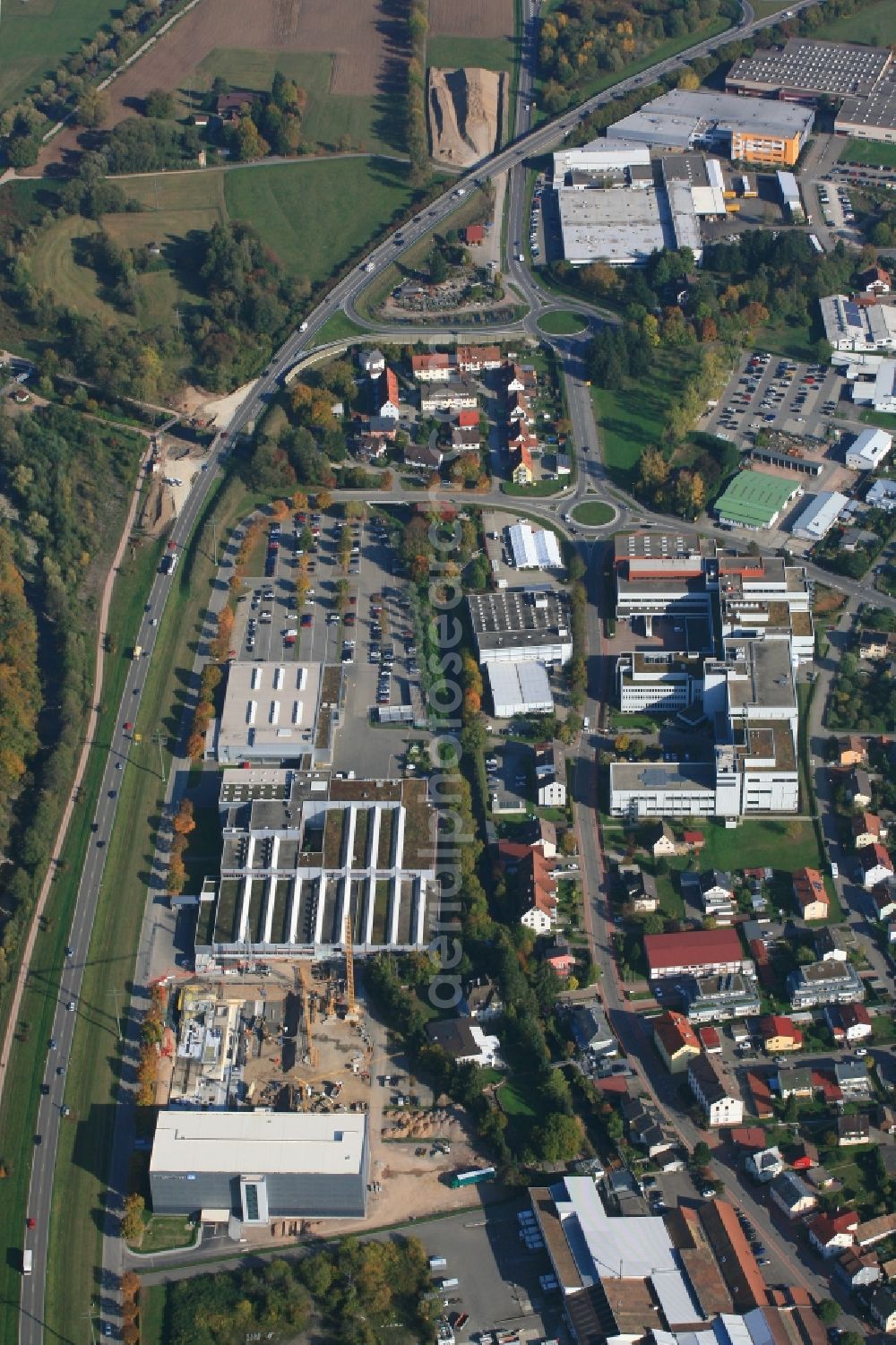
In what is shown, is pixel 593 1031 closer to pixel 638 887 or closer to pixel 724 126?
pixel 638 887

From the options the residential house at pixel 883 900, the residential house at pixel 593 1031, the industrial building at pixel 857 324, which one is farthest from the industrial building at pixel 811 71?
the residential house at pixel 593 1031

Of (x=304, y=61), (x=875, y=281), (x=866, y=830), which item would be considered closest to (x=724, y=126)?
(x=875, y=281)

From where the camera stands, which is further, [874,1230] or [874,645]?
[874,645]

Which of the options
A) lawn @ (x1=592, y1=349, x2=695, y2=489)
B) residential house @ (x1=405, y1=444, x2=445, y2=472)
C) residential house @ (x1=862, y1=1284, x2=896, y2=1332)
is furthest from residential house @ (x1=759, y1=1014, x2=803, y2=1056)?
residential house @ (x1=405, y1=444, x2=445, y2=472)

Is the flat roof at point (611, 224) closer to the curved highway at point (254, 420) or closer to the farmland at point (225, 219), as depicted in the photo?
the curved highway at point (254, 420)

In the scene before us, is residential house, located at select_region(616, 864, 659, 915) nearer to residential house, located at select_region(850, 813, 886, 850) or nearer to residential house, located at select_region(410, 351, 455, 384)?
residential house, located at select_region(850, 813, 886, 850)

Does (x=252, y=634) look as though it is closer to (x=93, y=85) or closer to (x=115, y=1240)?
(x=115, y=1240)

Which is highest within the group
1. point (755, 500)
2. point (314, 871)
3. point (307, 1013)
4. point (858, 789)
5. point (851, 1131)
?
point (755, 500)
